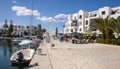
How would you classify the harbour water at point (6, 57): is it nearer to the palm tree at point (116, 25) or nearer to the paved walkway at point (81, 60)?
the paved walkway at point (81, 60)

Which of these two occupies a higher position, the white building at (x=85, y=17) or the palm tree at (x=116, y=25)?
the white building at (x=85, y=17)

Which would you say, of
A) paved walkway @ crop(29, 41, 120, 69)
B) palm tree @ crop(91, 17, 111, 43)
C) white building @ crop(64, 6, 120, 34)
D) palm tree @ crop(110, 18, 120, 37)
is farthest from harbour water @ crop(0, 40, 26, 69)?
white building @ crop(64, 6, 120, 34)

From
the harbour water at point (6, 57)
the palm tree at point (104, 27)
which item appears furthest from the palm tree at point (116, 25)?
the harbour water at point (6, 57)

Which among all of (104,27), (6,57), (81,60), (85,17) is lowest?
(6,57)

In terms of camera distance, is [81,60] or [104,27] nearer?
[81,60]

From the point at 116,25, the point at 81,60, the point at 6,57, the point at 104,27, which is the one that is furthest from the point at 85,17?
the point at 81,60

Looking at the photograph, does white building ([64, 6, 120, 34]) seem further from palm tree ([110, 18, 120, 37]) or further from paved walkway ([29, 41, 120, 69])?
paved walkway ([29, 41, 120, 69])

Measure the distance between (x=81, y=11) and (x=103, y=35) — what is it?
1297 inches

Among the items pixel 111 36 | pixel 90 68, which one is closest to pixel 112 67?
pixel 90 68

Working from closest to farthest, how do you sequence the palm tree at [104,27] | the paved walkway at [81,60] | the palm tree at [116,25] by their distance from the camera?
1. the paved walkway at [81,60]
2. the palm tree at [116,25]
3. the palm tree at [104,27]

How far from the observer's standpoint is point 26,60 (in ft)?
59.5

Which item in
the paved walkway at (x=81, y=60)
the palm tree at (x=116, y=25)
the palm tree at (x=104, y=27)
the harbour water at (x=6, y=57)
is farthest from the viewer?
the palm tree at (x=104, y=27)

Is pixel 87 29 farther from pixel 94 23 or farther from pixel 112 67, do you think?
pixel 112 67

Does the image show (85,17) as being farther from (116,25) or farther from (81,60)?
(81,60)
